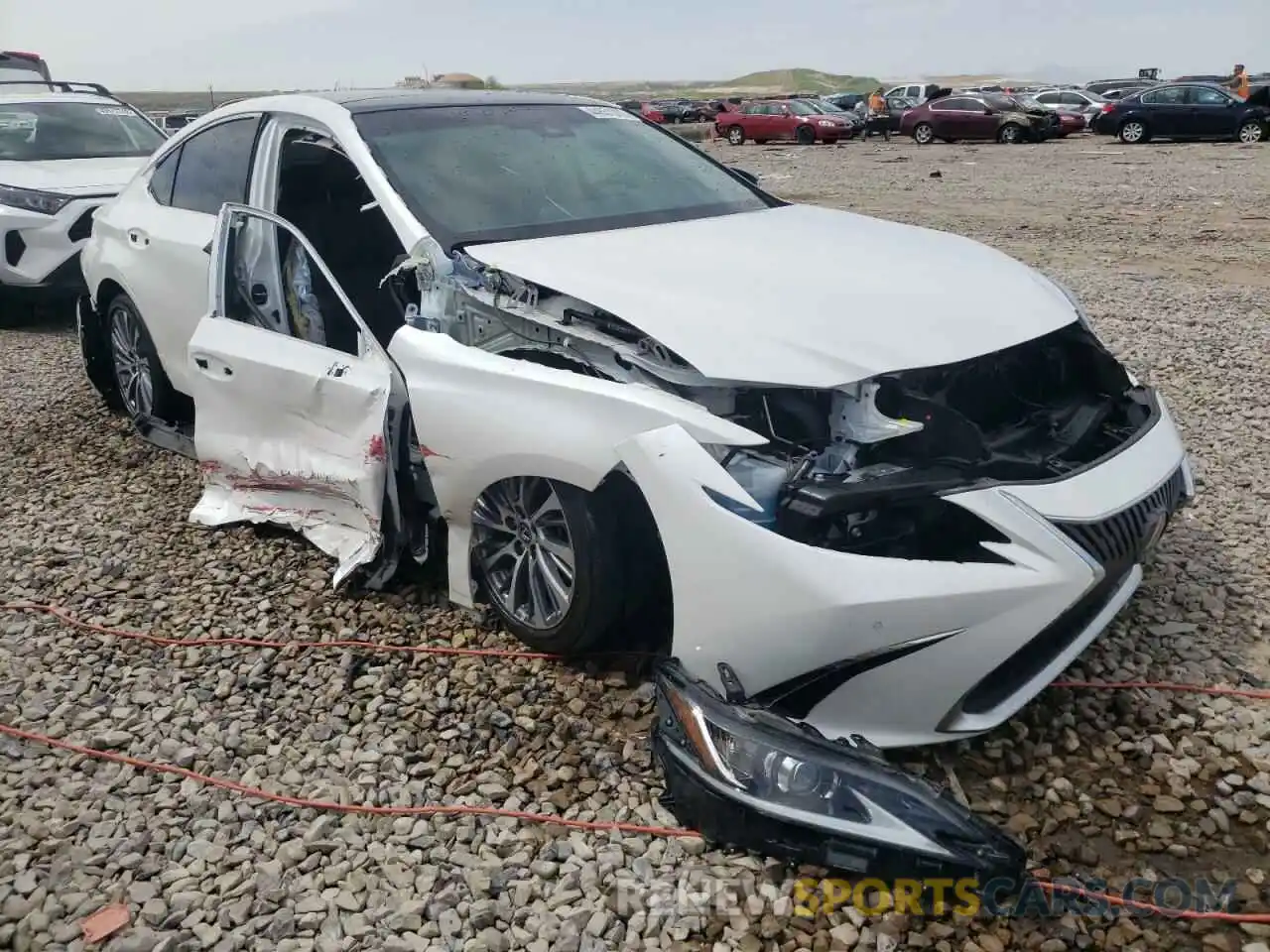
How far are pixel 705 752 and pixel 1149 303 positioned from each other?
6.95m

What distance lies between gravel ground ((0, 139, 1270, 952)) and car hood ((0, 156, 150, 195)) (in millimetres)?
4024

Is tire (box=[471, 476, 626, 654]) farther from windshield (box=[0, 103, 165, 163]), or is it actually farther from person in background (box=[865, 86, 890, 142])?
person in background (box=[865, 86, 890, 142])

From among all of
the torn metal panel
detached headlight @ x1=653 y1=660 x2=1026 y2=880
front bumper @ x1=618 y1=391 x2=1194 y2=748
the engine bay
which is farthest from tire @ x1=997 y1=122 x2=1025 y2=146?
detached headlight @ x1=653 y1=660 x2=1026 y2=880

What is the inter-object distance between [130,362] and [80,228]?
10.9ft

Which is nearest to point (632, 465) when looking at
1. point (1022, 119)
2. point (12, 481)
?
point (12, 481)

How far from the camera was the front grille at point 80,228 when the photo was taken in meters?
7.96

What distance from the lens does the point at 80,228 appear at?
8.02 meters

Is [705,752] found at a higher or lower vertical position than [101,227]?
lower

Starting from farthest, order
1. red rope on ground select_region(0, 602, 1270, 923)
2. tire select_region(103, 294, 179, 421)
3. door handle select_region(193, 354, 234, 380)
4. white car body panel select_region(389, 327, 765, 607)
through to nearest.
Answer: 1. tire select_region(103, 294, 179, 421)
2. door handle select_region(193, 354, 234, 380)
3. white car body panel select_region(389, 327, 765, 607)
4. red rope on ground select_region(0, 602, 1270, 923)

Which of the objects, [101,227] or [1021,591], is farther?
[101,227]

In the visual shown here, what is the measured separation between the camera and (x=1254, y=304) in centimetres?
792

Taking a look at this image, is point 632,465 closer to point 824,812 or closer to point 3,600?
point 824,812

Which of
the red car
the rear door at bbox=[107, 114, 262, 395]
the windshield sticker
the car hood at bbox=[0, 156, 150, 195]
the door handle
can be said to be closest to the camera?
the door handle

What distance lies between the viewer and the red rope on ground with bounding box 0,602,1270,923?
7.83ft
